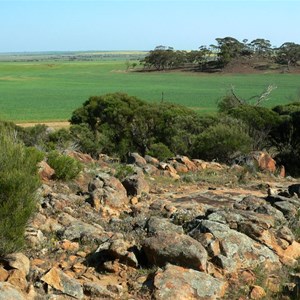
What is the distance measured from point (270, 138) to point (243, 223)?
21.2 m

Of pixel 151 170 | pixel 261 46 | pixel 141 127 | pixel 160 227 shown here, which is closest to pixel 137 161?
pixel 151 170

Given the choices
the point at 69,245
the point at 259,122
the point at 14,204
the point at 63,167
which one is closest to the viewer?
the point at 14,204

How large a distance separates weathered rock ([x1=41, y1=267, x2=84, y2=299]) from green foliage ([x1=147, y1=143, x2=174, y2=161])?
1738cm

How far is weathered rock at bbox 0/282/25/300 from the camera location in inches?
222

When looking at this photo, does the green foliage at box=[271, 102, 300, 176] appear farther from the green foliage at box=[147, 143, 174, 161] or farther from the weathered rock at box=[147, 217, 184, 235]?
the weathered rock at box=[147, 217, 184, 235]

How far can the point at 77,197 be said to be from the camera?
11.9 metres

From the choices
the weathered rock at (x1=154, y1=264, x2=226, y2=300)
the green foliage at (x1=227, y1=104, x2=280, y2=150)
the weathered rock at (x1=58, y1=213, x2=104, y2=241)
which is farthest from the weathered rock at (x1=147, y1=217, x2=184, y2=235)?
the green foliage at (x1=227, y1=104, x2=280, y2=150)

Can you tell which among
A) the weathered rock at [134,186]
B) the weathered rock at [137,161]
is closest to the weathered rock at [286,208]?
the weathered rock at [134,186]

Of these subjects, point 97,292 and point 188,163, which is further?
point 188,163

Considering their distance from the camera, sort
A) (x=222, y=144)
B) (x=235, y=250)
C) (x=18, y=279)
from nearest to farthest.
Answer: (x=18, y=279) → (x=235, y=250) → (x=222, y=144)

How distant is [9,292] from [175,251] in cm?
267

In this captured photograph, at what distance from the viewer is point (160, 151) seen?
972 inches

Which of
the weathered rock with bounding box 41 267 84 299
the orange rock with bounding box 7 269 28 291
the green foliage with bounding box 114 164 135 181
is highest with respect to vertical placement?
the orange rock with bounding box 7 269 28 291

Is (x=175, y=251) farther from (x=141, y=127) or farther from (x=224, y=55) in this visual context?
(x=224, y=55)
